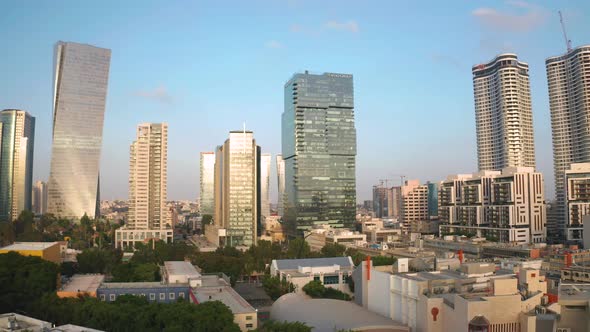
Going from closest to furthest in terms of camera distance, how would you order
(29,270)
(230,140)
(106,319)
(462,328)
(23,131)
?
(462,328), (106,319), (29,270), (230,140), (23,131)

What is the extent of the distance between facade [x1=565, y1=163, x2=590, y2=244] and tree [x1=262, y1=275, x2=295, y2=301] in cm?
4314

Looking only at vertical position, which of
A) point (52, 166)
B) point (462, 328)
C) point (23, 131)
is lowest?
point (462, 328)

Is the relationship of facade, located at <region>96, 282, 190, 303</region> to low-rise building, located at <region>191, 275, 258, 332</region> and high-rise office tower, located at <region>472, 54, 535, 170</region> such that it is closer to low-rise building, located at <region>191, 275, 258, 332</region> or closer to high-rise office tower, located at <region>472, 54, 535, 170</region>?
low-rise building, located at <region>191, 275, 258, 332</region>

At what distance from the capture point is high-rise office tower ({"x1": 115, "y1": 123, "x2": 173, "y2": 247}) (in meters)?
76.8

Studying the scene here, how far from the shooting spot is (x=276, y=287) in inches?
1503

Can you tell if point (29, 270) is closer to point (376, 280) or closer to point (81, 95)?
point (376, 280)

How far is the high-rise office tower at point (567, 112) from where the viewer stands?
278 ft

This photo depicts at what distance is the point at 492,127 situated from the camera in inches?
4001

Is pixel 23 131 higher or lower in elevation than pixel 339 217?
higher

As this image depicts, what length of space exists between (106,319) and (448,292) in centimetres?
1570

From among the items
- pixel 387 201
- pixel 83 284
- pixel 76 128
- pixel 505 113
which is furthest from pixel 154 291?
pixel 387 201

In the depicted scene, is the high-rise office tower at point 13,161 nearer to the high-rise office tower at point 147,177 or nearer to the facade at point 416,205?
the high-rise office tower at point 147,177

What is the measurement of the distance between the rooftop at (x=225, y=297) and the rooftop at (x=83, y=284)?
616 cm

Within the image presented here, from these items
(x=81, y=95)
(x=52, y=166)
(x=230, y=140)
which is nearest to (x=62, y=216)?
(x=52, y=166)
